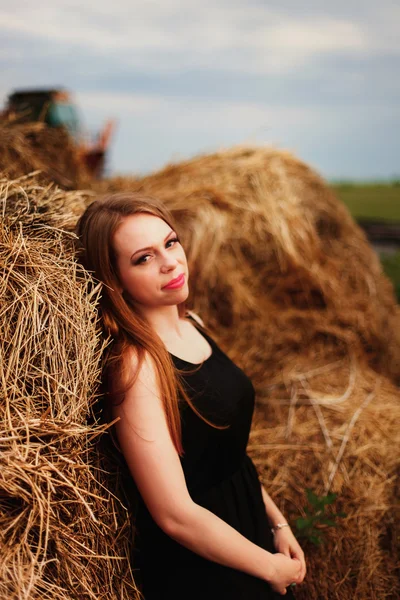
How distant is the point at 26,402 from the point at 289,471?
1.67 meters

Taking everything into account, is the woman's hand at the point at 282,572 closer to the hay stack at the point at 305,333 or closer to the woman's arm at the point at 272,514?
the woman's arm at the point at 272,514

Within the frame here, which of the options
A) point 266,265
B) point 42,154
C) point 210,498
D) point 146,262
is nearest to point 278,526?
point 210,498

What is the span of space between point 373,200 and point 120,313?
1521 cm

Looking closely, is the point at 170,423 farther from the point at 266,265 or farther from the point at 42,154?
the point at 42,154

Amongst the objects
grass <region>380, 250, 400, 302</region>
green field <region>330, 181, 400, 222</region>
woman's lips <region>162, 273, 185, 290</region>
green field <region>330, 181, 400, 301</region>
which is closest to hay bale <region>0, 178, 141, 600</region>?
woman's lips <region>162, 273, 185, 290</region>

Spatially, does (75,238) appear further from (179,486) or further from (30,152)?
(30,152)

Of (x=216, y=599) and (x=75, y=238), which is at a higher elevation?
(x=75, y=238)

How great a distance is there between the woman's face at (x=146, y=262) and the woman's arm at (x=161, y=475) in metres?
0.27

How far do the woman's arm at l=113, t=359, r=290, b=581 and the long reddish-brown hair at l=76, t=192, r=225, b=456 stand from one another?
49 millimetres

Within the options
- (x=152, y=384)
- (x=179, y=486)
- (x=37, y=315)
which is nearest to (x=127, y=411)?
(x=152, y=384)

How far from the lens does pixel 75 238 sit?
181 cm

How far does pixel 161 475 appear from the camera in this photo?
4.91 ft

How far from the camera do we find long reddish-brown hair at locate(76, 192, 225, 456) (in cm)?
158

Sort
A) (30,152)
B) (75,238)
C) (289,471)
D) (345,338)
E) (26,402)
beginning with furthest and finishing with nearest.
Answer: (345,338) → (30,152) → (289,471) → (75,238) → (26,402)
